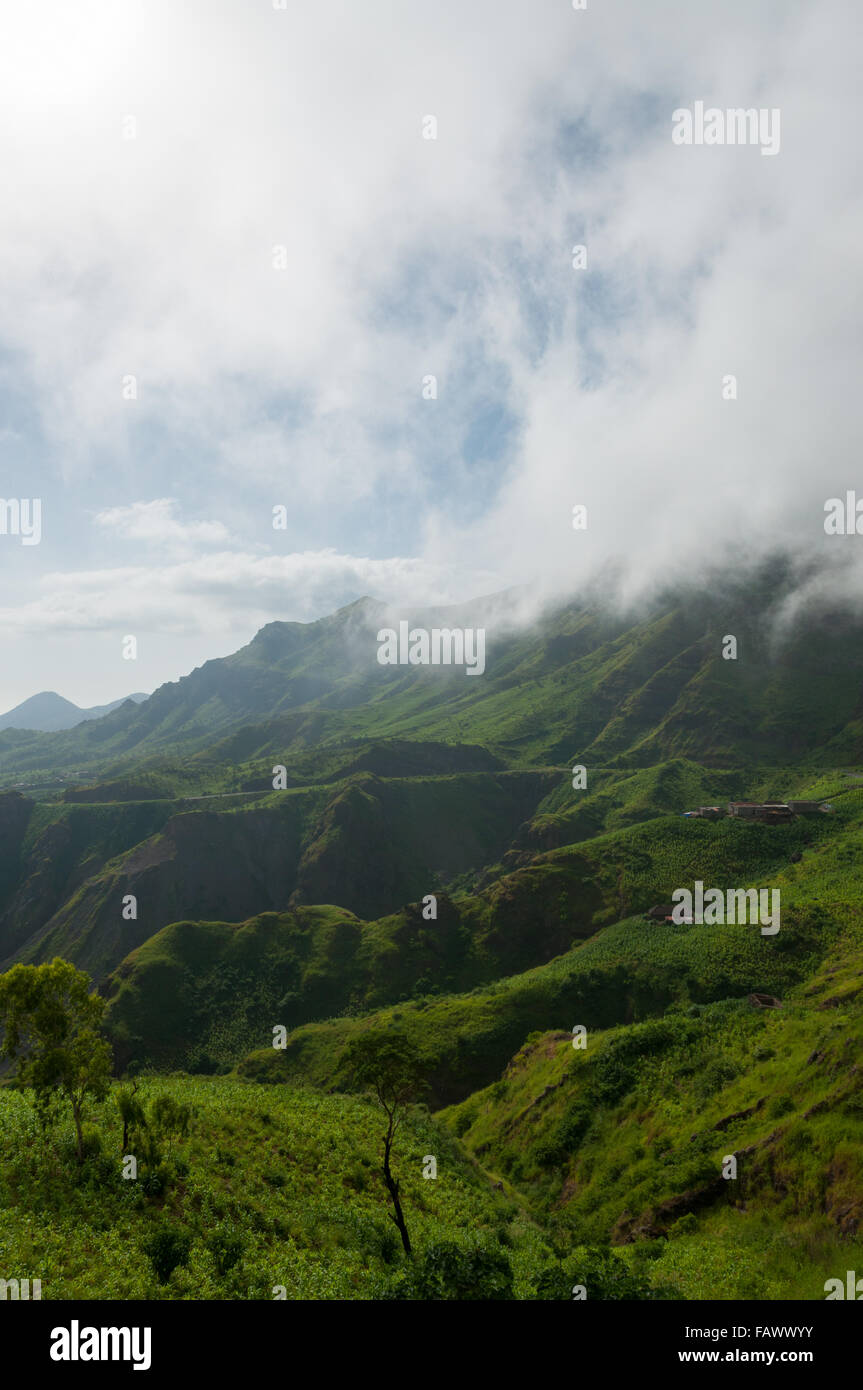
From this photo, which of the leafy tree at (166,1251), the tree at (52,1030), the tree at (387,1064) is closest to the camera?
the leafy tree at (166,1251)

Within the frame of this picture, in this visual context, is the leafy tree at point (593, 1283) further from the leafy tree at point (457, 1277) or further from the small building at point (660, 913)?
the small building at point (660, 913)

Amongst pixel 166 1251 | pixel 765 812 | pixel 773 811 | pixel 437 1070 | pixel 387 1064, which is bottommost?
pixel 437 1070

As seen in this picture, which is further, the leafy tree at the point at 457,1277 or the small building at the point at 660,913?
the small building at the point at 660,913

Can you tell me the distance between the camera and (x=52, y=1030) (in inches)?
909

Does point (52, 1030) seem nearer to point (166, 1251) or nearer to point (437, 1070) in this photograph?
point (166, 1251)

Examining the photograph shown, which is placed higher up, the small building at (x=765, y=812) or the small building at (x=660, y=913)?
the small building at (x=765, y=812)

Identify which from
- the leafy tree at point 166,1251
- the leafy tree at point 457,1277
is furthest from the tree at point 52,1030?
the leafy tree at point 457,1277

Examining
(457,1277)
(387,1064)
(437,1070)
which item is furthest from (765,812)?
(457,1277)

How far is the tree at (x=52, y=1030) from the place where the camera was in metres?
22.5

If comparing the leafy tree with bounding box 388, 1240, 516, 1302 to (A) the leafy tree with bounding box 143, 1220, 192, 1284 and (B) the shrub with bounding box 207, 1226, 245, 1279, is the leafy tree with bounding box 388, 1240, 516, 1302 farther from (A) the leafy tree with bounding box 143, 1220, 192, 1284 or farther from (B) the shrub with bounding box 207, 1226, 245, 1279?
(A) the leafy tree with bounding box 143, 1220, 192, 1284

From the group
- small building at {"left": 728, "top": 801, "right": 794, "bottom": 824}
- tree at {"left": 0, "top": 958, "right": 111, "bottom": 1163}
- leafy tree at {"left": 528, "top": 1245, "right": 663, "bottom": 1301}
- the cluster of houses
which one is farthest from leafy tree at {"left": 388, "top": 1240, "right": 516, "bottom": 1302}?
small building at {"left": 728, "top": 801, "right": 794, "bottom": 824}

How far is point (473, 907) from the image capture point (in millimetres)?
109312
